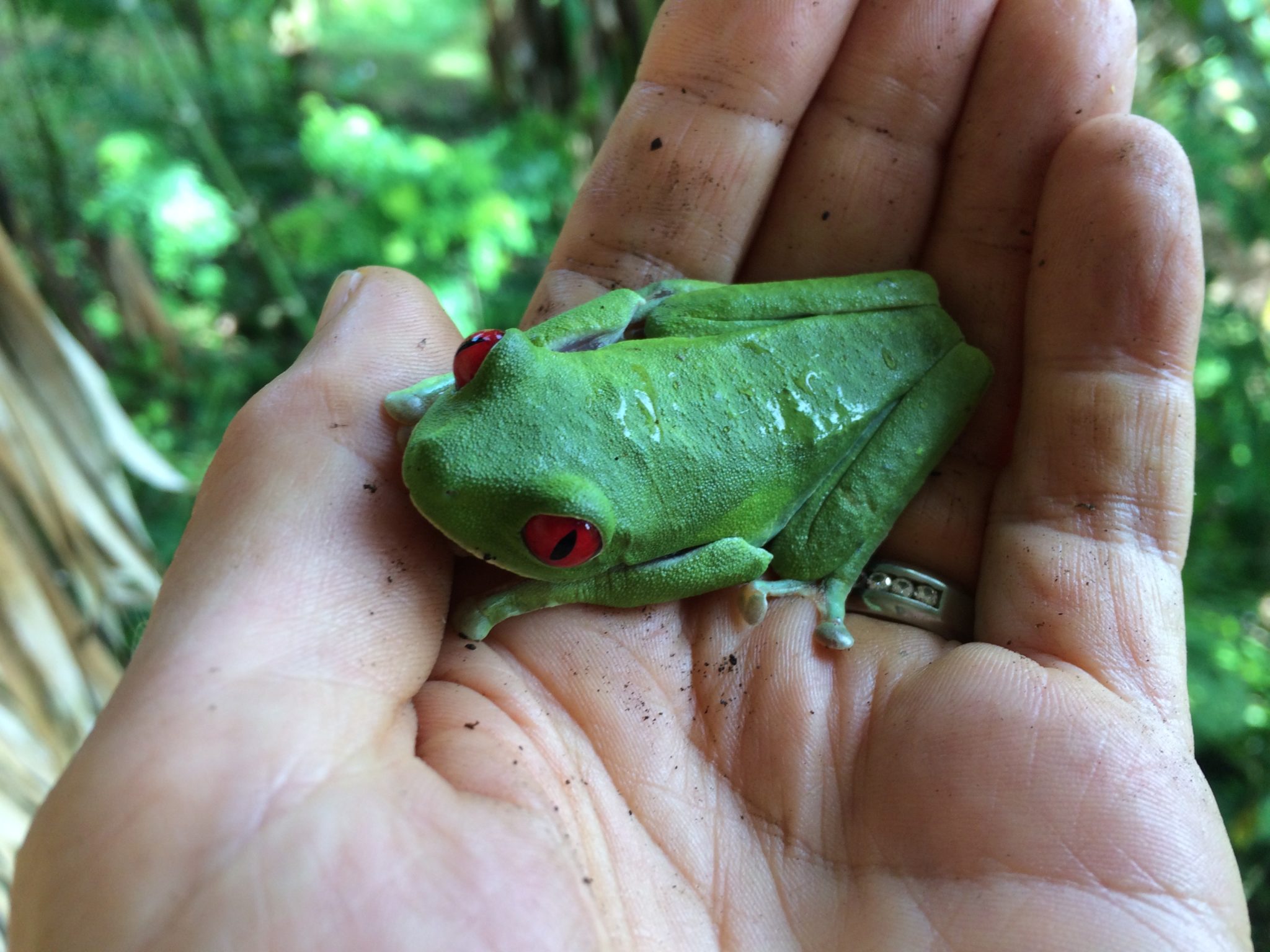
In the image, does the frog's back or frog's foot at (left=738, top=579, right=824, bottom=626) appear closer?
the frog's back

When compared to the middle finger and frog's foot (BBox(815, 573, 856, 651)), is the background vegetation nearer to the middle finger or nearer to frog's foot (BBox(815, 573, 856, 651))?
the middle finger

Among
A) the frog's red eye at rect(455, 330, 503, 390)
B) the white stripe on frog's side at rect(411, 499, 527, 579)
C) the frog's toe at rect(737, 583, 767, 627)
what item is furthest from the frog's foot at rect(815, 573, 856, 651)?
the frog's red eye at rect(455, 330, 503, 390)

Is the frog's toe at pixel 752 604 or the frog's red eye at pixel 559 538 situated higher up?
the frog's red eye at pixel 559 538

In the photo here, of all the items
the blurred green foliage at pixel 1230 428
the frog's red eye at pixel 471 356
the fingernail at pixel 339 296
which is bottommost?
the blurred green foliage at pixel 1230 428

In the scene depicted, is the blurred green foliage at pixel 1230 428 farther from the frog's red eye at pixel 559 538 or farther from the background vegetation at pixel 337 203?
the frog's red eye at pixel 559 538

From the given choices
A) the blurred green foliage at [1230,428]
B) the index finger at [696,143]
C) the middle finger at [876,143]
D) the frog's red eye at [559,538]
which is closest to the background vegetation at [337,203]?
the blurred green foliage at [1230,428]

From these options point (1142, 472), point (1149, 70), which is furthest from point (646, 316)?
point (1149, 70)
